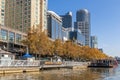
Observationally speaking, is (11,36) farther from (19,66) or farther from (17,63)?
(17,63)

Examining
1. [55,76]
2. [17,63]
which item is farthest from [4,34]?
[55,76]

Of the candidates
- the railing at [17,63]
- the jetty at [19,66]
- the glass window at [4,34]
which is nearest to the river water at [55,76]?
the jetty at [19,66]

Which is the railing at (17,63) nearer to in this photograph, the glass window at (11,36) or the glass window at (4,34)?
the glass window at (4,34)

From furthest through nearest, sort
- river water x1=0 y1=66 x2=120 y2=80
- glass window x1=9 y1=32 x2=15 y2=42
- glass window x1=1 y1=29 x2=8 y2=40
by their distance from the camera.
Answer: glass window x1=9 y1=32 x2=15 y2=42
glass window x1=1 y1=29 x2=8 y2=40
river water x1=0 y1=66 x2=120 y2=80

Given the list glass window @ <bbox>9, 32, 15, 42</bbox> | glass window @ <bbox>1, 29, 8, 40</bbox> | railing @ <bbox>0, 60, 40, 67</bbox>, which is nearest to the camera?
railing @ <bbox>0, 60, 40, 67</bbox>

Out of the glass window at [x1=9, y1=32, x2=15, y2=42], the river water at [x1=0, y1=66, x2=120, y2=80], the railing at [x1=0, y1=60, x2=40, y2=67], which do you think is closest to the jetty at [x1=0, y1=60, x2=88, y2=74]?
the railing at [x1=0, y1=60, x2=40, y2=67]

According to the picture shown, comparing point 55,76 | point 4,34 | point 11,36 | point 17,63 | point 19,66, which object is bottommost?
point 55,76

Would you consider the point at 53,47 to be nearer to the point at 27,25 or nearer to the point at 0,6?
the point at 0,6

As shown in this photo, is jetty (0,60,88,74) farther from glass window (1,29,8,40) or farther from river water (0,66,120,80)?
glass window (1,29,8,40)

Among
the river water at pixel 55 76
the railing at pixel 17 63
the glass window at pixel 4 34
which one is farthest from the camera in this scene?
the glass window at pixel 4 34

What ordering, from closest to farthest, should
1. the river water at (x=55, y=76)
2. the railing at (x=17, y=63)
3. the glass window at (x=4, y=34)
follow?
the river water at (x=55, y=76), the railing at (x=17, y=63), the glass window at (x=4, y=34)

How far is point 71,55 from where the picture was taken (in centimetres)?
15525

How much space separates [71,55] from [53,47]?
31.2 metres

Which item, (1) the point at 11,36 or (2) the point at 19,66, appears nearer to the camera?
(2) the point at 19,66
